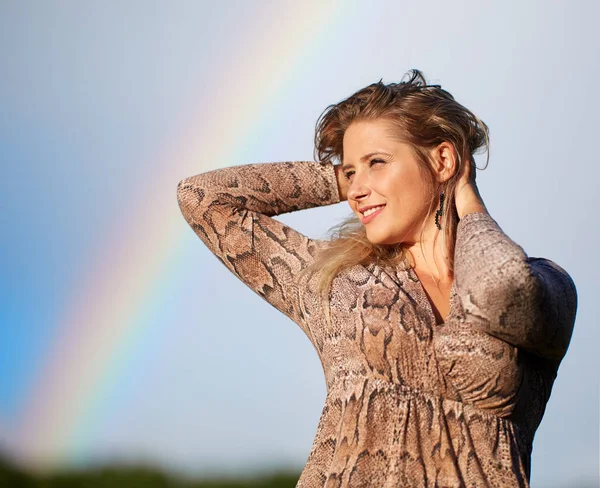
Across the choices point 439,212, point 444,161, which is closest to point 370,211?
point 439,212

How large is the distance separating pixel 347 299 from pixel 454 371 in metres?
0.52

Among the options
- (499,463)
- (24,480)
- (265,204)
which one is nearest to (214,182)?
(265,204)

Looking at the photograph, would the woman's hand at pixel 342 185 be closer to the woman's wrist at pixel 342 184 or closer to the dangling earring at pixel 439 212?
the woman's wrist at pixel 342 184

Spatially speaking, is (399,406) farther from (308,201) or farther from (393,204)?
(308,201)

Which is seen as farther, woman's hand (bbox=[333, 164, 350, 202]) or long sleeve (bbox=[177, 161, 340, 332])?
woman's hand (bbox=[333, 164, 350, 202])

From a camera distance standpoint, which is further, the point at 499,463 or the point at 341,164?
the point at 341,164

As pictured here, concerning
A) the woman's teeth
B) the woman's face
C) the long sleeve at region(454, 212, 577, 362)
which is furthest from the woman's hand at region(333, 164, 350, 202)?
the long sleeve at region(454, 212, 577, 362)

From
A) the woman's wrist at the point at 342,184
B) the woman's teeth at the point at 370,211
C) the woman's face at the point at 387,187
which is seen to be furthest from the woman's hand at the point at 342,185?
the woman's teeth at the point at 370,211

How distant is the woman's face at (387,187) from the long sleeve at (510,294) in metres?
0.40

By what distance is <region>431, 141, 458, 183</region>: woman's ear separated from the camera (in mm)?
3689

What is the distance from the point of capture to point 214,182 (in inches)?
149

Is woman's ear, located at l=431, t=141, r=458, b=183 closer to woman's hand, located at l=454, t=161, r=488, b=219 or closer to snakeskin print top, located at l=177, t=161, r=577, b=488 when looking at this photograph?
woman's hand, located at l=454, t=161, r=488, b=219

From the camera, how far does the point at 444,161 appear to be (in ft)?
12.2

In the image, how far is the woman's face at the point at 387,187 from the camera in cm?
357
